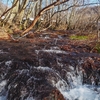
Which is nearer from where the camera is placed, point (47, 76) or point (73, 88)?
point (47, 76)

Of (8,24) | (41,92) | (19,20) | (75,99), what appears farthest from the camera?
(19,20)

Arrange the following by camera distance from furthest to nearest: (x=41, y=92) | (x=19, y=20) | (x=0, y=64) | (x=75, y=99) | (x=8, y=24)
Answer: (x=19, y=20) < (x=8, y=24) < (x=0, y=64) < (x=75, y=99) < (x=41, y=92)

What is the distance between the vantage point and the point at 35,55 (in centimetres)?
897

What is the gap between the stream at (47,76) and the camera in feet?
19.5

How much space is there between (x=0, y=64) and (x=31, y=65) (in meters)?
1.01

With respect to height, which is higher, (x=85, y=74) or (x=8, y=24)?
(x=8, y=24)

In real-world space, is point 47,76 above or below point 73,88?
above

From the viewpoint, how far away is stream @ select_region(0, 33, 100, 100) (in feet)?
19.5

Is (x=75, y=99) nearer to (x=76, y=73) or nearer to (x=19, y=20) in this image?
(x=76, y=73)

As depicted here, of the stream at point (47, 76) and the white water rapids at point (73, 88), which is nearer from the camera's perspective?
the stream at point (47, 76)

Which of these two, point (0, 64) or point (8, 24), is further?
point (8, 24)

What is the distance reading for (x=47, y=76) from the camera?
6805mm

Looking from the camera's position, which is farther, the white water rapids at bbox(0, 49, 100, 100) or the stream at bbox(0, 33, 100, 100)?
the white water rapids at bbox(0, 49, 100, 100)

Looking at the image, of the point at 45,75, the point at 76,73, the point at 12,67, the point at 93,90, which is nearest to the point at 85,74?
the point at 76,73
